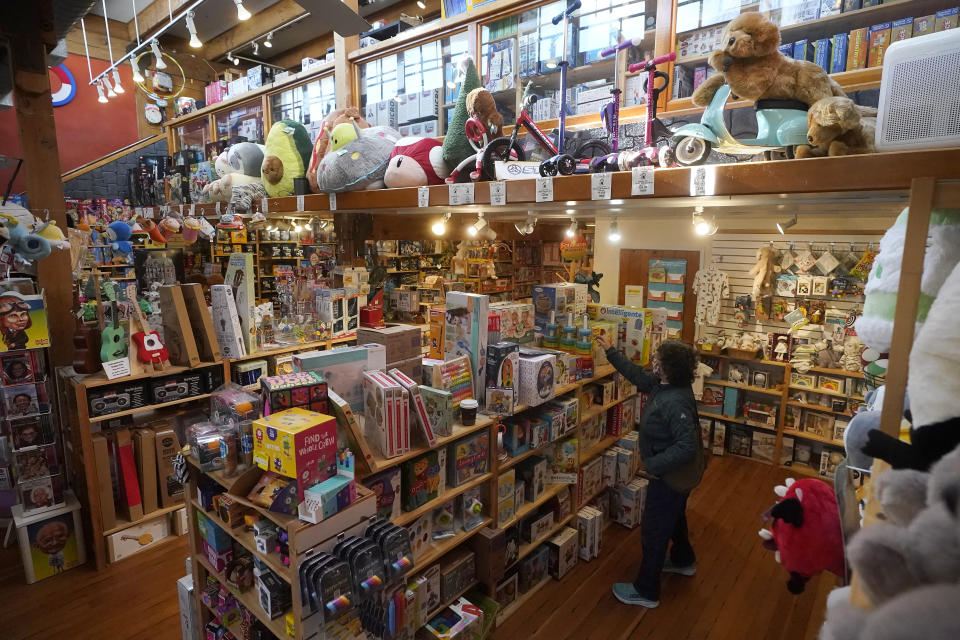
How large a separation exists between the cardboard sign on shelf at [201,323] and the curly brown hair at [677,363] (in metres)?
2.83

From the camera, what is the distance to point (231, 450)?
6.07 feet

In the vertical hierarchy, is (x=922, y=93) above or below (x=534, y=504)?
above

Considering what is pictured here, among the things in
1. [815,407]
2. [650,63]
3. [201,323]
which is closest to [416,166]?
[650,63]

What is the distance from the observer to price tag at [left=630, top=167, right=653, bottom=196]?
192 cm

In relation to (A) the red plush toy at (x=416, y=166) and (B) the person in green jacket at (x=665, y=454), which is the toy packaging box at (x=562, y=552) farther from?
(A) the red plush toy at (x=416, y=166)

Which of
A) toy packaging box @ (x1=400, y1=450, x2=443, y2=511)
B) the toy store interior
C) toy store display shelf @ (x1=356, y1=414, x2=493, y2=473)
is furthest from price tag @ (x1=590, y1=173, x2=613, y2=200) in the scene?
toy packaging box @ (x1=400, y1=450, x2=443, y2=511)

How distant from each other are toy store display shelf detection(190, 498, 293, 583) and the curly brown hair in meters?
2.03

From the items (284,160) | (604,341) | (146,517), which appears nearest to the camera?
(146,517)

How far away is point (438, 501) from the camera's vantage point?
2.24 meters

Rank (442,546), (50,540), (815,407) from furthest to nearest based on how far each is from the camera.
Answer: (815,407) → (50,540) → (442,546)

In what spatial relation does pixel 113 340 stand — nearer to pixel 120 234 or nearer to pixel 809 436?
pixel 120 234

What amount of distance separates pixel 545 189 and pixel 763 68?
35.6 inches

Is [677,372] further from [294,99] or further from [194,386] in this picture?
[294,99]

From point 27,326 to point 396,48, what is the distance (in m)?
3.22
